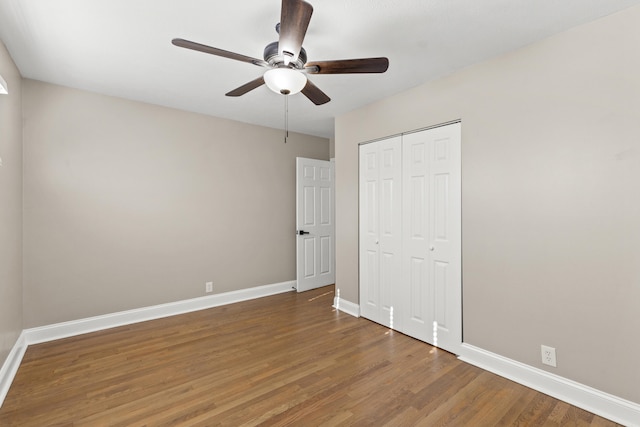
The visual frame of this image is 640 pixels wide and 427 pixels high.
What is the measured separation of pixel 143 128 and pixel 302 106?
190 centimetres

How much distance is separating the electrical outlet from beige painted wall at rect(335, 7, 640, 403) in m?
0.04

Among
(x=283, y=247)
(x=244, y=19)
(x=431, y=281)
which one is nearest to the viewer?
(x=244, y=19)

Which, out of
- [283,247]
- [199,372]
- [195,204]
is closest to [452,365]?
[199,372]

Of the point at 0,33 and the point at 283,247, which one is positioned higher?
the point at 0,33

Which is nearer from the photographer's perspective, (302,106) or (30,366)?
(30,366)

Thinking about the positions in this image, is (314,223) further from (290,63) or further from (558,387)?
(558,387)

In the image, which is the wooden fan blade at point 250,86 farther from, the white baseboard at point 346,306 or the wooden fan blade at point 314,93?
the white baseboard at point 346,306

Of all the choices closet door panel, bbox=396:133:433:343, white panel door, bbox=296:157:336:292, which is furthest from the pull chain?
closet door panel, bbox=396:133:433:343

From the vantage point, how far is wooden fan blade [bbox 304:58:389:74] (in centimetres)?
186

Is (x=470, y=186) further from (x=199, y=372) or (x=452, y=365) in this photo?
(x=199, y=372)

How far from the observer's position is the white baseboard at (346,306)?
3791 millimetres

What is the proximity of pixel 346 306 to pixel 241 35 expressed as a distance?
3.15m

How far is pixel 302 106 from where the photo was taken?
371 centimetres

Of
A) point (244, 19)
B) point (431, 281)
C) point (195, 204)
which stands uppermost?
point (244, 19)
